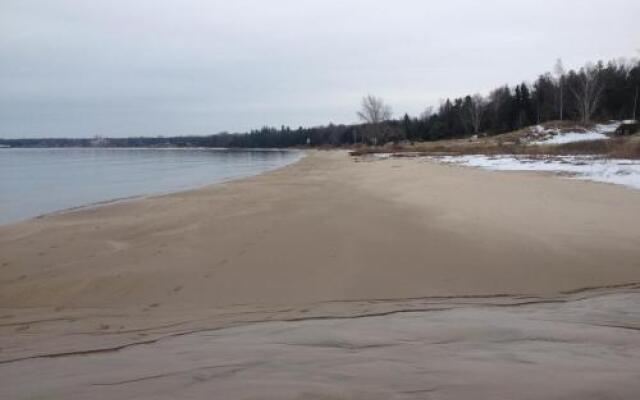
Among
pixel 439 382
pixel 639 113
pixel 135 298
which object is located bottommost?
pixel 135 298

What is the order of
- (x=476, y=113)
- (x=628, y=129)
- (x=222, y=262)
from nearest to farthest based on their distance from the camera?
1. (x=222, y=262)
2. (x=628, y=129)
3. (x=476, y=113)

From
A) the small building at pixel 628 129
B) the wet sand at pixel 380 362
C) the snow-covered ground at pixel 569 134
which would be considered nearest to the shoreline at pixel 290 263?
the wet sand at pixel 380 362

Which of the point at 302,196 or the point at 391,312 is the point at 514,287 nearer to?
the point at 391,312

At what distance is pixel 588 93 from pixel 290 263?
66.0 m

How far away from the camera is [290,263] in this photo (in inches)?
277

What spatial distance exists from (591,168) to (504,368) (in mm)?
17752

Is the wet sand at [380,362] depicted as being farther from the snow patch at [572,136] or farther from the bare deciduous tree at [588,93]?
the bare deciduous tree at [588,93]

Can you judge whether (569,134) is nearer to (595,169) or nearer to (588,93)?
(588,93)

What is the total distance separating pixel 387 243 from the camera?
807 cm

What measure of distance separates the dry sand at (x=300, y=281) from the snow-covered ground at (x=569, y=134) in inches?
1568

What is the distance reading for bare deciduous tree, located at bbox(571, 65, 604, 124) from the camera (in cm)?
6088

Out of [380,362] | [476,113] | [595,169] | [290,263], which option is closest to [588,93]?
[476,113]

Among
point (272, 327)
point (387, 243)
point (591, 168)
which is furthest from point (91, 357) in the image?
point (591, 168)

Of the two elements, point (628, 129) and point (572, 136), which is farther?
point (572, 136)
